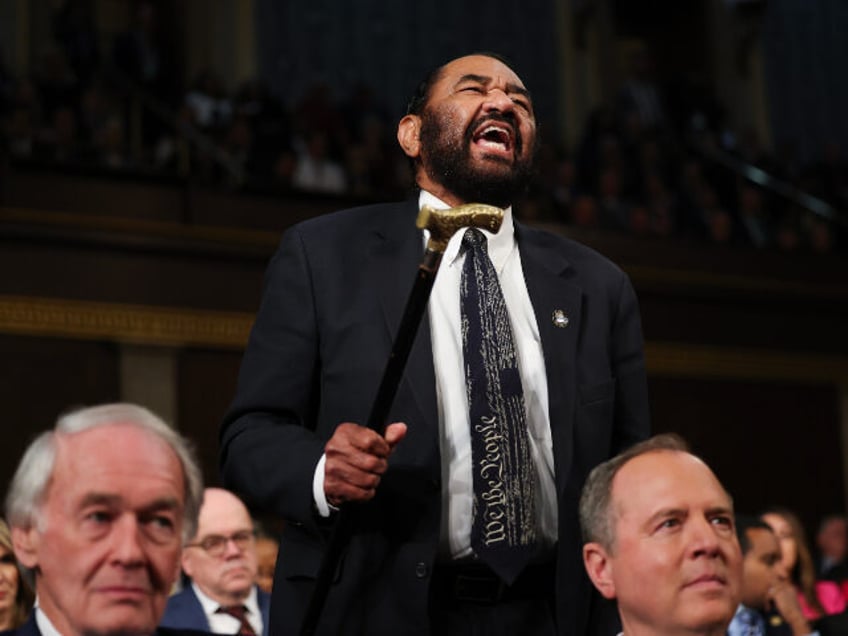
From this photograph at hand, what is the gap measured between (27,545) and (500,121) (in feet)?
3.80

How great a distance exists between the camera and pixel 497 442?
97.2 inches

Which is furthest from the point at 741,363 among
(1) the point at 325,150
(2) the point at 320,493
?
(2) the point at 320,493

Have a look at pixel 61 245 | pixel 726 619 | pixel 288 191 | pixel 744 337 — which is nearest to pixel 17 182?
pixel 61 245

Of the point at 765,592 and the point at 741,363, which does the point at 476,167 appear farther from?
the point at 741,363

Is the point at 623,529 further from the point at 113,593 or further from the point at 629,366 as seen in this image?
the point at 113,593

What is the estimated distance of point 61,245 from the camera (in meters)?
8.25

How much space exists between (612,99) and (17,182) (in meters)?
6.67

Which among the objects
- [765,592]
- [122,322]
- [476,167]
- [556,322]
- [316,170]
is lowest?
[765,592]

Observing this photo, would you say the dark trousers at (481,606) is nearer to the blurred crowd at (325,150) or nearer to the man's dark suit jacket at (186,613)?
the man's dark suit jacket at (186,613)

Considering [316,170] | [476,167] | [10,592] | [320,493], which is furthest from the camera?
[316,170]

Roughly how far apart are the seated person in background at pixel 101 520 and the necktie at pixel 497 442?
0.66m

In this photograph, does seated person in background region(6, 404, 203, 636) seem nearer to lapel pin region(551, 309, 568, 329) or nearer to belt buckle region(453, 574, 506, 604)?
belt buckle region(453, 574, 506, 604)

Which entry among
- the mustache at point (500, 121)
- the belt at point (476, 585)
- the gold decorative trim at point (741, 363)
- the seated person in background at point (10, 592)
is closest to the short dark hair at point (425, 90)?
the mustache at point (500, 121)

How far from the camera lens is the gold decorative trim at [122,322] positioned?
811cm
